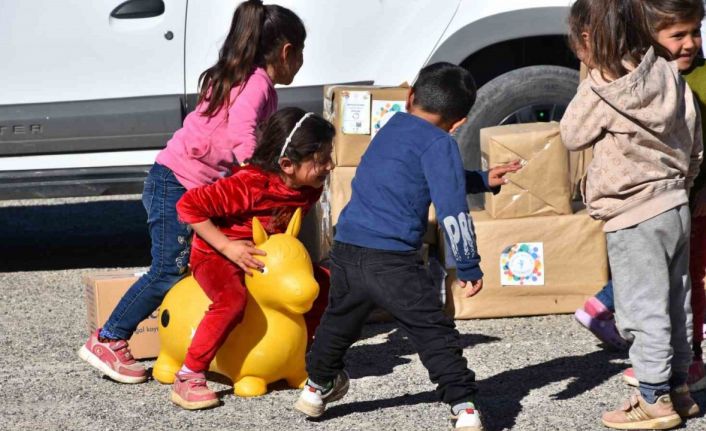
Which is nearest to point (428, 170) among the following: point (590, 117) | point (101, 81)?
point (590, 117)

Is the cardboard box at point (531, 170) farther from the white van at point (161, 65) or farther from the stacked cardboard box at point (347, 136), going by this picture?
the white van at point (161, 65)

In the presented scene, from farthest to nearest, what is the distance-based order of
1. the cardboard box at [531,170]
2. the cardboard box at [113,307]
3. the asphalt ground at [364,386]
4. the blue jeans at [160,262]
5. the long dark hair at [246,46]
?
the cardboard box at [531,170] < the cardboard box at [113,307] < the blue jeans at [160,262] < the long dark hair at [246,46] < the asphalt ground at [364,386]

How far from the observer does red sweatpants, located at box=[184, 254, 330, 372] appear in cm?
436

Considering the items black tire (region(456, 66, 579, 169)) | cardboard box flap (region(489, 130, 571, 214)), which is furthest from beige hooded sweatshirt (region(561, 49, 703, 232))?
black tire (region(456, 66, 579, 169))

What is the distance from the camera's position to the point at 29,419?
4.37m

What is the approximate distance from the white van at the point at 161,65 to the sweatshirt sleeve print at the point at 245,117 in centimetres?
151

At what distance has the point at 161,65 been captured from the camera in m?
6.13

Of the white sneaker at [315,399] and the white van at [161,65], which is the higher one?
the white van at [161,65]

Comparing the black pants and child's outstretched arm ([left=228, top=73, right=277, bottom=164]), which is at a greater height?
child's outstretched arm ([left=228, top=73, right=277, bottom=164])

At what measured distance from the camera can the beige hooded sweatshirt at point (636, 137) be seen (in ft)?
12.5

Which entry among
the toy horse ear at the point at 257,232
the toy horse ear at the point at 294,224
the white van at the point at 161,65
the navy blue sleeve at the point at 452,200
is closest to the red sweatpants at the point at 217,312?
the toy horse ear at the point at 257,232

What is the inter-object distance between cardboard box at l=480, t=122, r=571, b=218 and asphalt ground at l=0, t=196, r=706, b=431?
1.64ft

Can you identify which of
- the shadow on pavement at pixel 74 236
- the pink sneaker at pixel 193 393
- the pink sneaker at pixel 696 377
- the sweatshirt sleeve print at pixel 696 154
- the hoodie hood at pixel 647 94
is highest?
the hoodie hood at pixel 647 94

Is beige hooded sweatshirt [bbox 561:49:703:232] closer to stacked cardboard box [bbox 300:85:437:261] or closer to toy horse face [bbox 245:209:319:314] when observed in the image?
toy horse face [bbox 245:209:319:314]
